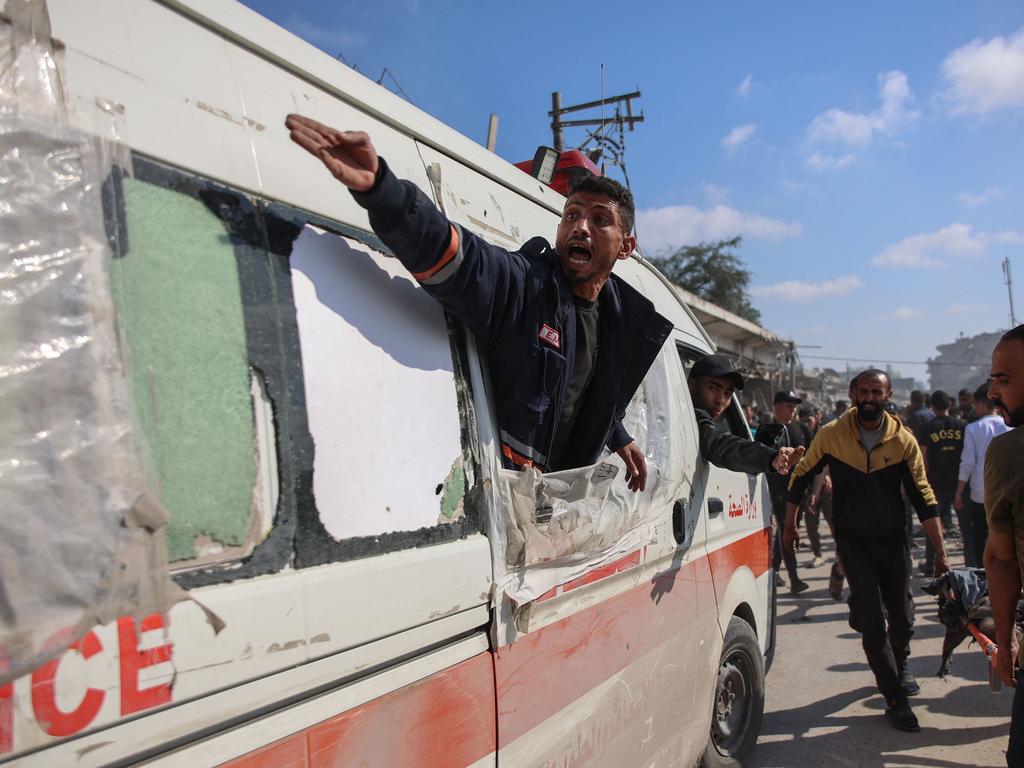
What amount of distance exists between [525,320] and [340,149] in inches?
24.6

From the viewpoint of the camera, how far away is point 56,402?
0.88 meters

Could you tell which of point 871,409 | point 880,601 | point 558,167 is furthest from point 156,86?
point 880,601

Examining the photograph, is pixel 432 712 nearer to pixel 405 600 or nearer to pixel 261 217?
pixel 405 600

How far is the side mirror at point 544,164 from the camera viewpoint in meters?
2.63

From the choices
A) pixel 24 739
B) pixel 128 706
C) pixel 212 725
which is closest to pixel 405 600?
pixel 212 725

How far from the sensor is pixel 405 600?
127cm

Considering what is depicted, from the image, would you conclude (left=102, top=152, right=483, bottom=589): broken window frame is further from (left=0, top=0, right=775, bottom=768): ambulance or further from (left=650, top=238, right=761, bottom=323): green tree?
(left=650, top=238, right=761, bottom=323): green tree

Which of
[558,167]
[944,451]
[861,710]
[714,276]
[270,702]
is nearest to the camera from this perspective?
[270,702]

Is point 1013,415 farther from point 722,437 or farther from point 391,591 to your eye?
point 391,591

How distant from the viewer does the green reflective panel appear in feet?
3.26

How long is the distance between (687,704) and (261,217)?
218 cm

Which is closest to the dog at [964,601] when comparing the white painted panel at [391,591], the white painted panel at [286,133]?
the white painted panel at [391,591]

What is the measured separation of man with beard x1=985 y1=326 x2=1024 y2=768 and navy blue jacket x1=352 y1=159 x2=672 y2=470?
1.15 metres

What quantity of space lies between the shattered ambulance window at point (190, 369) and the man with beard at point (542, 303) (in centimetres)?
27
